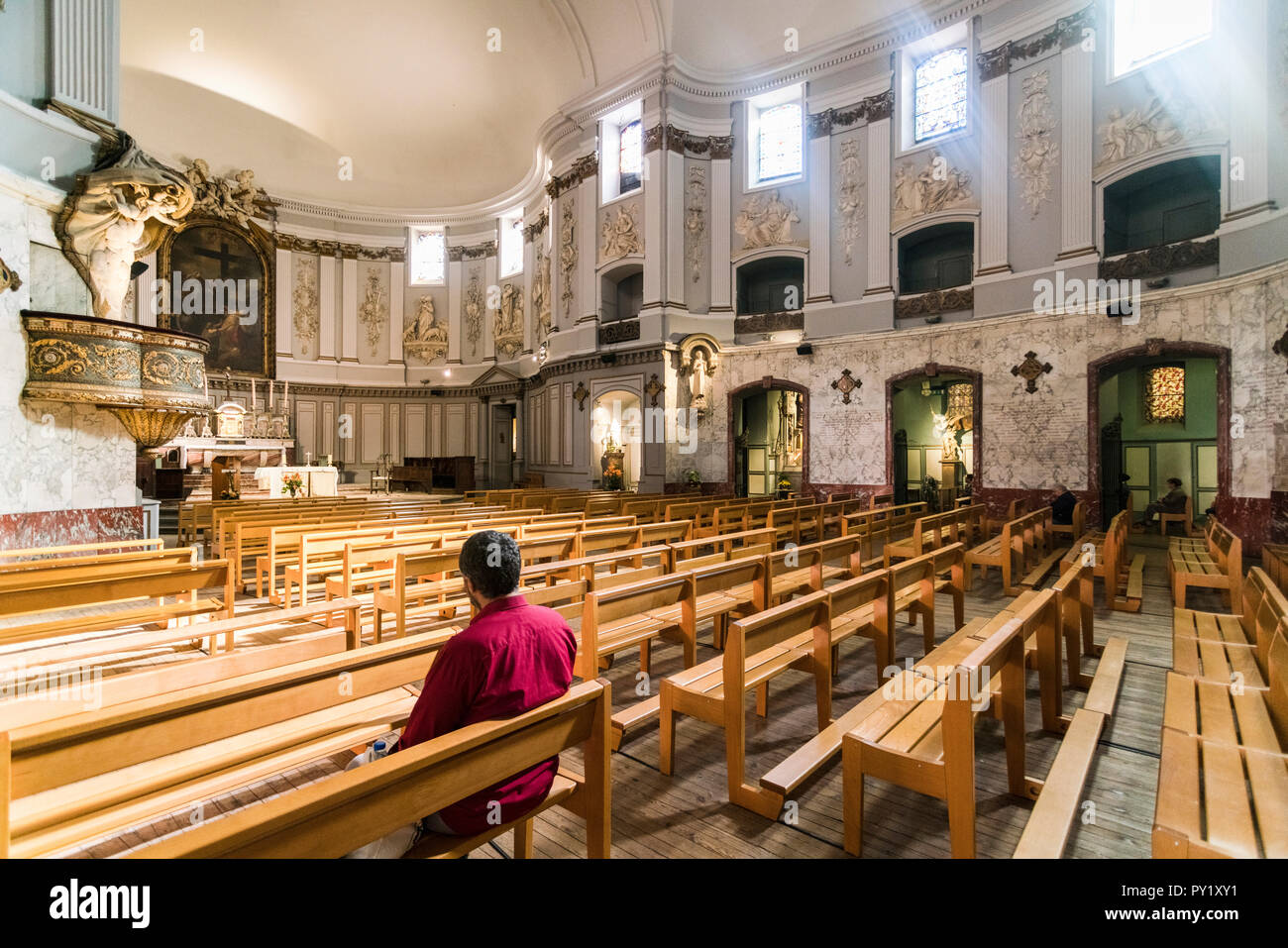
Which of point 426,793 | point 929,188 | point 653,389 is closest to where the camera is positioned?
point 426,793

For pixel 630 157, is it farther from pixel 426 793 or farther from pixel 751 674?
pixel 426 793

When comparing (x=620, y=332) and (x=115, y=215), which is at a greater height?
(x=620, y=332)

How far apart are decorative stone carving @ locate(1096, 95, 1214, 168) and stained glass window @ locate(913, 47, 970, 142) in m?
2.87

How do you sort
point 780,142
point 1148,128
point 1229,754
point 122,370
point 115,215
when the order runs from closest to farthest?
point 1229,754 < point 122,370 < point 115,215 < point 1148,128 < point 780,142

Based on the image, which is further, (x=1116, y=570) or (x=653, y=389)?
(x=653, y=389)

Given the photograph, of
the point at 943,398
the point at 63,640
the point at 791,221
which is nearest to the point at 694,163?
the point at 791,221

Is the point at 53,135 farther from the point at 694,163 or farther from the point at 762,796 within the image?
the point at 694,163

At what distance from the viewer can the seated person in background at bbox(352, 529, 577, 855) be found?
1727 millimetres

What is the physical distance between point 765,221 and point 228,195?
1748 centimetres

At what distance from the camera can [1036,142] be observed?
12.1 meters

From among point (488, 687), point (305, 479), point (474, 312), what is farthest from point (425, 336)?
point (488, 687)

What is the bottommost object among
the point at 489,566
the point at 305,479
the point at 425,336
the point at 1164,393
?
the point at 489,566

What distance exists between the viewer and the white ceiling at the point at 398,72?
15.5 meters

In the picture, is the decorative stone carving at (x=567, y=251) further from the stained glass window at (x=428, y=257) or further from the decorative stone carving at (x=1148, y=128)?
the decorative stone carving at (x=1148, y=128)
